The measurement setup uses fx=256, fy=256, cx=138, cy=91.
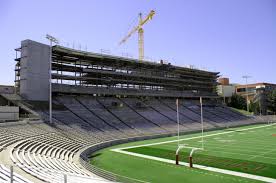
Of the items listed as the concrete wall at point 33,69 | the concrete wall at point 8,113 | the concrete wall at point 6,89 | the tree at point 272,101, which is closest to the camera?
the concrete wall at point 8,113

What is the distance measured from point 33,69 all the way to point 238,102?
69238 millimetres

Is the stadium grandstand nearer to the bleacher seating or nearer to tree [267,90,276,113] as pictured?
the bleacher seating

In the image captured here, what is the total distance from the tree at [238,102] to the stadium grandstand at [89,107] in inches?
621

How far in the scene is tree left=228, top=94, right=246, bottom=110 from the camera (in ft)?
281

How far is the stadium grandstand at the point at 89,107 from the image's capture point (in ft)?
77.1

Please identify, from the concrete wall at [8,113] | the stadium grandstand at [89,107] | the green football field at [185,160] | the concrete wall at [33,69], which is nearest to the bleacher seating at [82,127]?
the stadium grandstand at [89,107]

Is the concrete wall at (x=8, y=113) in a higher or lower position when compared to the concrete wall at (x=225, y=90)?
lower

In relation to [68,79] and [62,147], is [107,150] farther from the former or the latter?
[68,79]

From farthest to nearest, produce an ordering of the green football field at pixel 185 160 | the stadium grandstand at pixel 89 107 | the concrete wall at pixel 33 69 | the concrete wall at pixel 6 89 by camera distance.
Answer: the concrete wall at pixel 6 89, the concrete wall at pixel 33 69, the stadium grandstand at pixel 89 107, the green football field at pixel 185 160

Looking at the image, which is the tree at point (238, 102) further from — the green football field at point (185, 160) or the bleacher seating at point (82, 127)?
the green football field at point (185, 160)

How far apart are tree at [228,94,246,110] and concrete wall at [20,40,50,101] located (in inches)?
2646

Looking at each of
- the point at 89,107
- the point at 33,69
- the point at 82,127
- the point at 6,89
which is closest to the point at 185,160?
the point at 82,127

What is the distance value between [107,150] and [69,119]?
32.6ft

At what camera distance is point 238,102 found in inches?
3383
